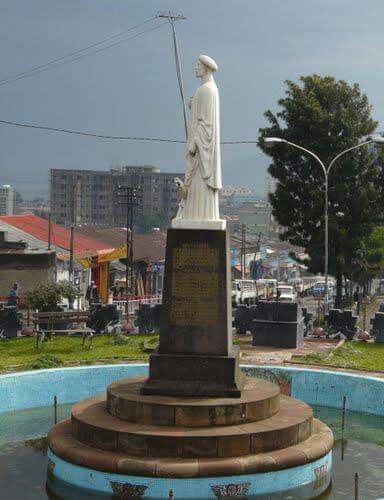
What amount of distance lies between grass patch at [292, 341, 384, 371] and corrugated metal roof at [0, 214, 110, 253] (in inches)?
1134

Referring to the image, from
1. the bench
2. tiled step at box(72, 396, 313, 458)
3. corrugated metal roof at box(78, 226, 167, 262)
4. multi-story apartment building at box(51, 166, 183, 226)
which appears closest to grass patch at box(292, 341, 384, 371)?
the bench

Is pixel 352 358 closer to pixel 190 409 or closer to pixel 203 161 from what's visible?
pixel 203 161

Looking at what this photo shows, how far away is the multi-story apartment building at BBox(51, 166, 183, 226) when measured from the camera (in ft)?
459

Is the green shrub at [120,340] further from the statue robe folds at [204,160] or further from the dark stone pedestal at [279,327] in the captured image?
the statue robe folds at [204,160]

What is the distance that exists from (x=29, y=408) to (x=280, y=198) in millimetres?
23515

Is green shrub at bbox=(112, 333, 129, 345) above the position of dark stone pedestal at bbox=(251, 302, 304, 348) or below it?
below

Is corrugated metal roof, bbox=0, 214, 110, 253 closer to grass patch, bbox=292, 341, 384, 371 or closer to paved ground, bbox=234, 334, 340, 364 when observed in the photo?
paved ground, bbox=234, 334, 340, 364

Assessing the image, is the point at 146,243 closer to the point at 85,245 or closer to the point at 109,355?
the point at 85,245

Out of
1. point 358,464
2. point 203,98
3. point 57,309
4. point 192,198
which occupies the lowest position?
point 358,464

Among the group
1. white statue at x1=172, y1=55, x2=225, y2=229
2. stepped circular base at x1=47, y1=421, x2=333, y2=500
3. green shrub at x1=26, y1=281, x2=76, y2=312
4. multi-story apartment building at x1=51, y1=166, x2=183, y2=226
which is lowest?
stepped circular base at x1=47, y1=421, x2=333, y2=500

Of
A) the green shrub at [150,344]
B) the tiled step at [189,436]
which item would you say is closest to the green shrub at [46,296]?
the green shrub at [150,344]

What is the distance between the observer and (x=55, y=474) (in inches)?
432

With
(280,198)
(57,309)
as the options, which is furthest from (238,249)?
(57,309)

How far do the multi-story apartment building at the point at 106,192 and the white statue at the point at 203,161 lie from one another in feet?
410
